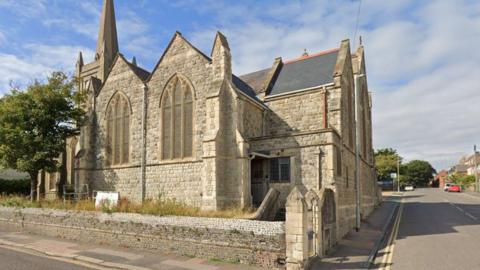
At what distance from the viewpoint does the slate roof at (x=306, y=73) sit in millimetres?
21269

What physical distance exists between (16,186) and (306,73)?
27765 millimetres

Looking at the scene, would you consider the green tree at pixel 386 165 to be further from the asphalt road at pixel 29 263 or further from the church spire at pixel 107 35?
the asphalt road at pixel 29 263

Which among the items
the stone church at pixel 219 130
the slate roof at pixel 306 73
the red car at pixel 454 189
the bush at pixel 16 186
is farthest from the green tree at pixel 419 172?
the bush at pixel 16 186

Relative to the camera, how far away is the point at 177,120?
19984 millimetres

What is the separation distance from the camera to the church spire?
4075cm

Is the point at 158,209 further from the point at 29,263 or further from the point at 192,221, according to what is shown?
the point at 29,263

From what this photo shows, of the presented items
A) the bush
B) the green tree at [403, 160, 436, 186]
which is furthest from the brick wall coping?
the green tree at [403, 160, 436, 186]

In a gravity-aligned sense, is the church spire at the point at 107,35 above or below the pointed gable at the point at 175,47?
above

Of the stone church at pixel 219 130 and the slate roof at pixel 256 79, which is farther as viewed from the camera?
the slate roof at pixel 256 79

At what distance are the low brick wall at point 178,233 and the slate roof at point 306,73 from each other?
1250cm

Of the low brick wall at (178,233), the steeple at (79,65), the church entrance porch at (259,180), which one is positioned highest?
the steeple at (79,65)

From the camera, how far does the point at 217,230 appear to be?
36.1ft

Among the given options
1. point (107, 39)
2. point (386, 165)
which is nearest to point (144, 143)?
point (107, 39)

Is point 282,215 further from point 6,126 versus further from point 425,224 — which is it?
point 6,126
